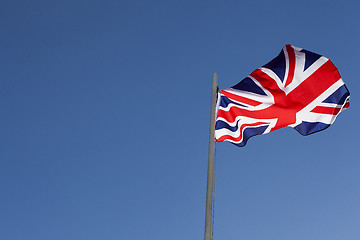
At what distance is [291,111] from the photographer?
1756cm

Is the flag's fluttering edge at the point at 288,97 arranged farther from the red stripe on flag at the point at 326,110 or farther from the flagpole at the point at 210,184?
the flagpole at the point at 210,184

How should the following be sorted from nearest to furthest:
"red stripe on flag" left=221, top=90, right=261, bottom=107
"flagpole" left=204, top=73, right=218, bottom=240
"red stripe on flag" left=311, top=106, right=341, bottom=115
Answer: "flagpole" left=204, top=73, right=218, bottom=240 < "red stripe on flag" left=221, top=90, right=261, bottom=107 < "red stripe on flag" left=311, top=106, right=341, bottom=115

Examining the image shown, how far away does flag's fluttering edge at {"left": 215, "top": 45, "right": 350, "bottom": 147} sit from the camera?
1702 centimetres

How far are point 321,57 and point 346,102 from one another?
5.71ft

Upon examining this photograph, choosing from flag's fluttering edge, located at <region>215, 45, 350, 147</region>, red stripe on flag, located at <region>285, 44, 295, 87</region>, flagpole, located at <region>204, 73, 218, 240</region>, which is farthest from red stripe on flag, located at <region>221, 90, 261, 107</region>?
flagpole, located at <region>204, 73, 218, 240</region>

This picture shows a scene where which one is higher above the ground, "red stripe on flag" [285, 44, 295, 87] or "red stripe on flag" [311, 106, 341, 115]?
"red stripe on flag" [285, 44, 295, 87]

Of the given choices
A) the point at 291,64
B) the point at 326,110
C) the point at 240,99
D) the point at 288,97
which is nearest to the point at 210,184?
the point at 240,99

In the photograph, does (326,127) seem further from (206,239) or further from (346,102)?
(206,239)

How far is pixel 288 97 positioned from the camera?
1789 cm

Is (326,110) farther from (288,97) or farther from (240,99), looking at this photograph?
(240,99)

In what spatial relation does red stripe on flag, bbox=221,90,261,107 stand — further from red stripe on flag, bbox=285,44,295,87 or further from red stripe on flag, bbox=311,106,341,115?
red stripe on flag, bbox=311,106,341,115

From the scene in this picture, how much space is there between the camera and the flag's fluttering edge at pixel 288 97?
55.8ft

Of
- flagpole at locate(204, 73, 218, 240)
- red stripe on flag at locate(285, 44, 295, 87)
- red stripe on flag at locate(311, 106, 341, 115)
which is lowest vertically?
flagpole at locate(204, 73, 218, 240)

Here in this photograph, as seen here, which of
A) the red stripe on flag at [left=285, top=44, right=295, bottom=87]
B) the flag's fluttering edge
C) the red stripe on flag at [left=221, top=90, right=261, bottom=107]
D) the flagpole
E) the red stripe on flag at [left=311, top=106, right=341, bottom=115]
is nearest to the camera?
the flagpole
